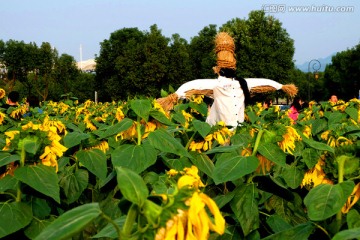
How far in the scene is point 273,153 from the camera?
2158 millimetres

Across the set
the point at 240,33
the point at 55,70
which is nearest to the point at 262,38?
the point at 240,33

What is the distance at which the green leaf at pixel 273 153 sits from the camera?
2.14 m

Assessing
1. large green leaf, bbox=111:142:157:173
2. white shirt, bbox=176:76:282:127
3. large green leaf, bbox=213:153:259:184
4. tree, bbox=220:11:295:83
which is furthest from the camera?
tree, bbox=220:11:295:83

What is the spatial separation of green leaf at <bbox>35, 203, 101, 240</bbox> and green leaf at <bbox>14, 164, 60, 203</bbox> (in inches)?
38.9

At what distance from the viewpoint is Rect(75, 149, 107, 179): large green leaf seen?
266cm

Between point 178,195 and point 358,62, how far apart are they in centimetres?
5492

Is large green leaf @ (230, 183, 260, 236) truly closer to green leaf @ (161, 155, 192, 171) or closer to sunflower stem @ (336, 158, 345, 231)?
sunflower stem @ (336, 158, 345, 231)

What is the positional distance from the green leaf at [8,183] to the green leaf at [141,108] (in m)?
0.62

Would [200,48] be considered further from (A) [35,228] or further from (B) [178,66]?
(A) [35,228]

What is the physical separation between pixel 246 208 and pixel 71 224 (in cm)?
115

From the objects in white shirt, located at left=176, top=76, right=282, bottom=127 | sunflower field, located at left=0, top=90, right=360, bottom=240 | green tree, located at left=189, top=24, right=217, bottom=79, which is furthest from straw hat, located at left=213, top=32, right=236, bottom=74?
green tree, located at left=189, top=24, right=217, bottom=79

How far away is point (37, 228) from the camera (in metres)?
2.09

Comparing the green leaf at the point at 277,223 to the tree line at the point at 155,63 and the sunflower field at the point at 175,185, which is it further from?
the tree line at the point at 155,63

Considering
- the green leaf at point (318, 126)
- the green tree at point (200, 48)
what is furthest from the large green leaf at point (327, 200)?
the green tree at point (200, 48)
